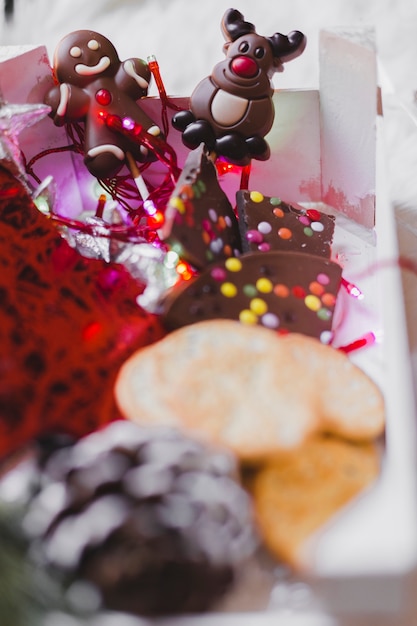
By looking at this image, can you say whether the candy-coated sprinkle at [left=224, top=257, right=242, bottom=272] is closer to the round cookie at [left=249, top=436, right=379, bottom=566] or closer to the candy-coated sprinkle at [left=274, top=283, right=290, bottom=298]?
the candy-coated sprinkle at [left=274, top=283, right=290, bottom=298]

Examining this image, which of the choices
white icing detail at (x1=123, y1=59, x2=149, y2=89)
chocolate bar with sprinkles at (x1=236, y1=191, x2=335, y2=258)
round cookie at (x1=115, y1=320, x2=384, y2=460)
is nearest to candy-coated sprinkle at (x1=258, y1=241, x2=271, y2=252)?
chocolate bar with sprinkles at (x1=236, y1=191, x2=335, y2=258)

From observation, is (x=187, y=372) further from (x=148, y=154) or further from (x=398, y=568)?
(x=148, y=154)

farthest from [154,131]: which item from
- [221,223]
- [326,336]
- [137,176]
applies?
[326,336]

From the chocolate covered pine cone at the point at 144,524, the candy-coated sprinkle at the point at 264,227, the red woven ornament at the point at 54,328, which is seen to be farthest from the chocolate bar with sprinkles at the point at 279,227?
the chocolate covered pine cone at the point at 144,524

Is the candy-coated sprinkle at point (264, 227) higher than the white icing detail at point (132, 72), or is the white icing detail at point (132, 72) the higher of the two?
the white icing detail at point (132, 72)

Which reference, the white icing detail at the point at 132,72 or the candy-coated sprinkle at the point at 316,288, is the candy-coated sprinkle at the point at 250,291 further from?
the white icing detail at the point at 132,72
